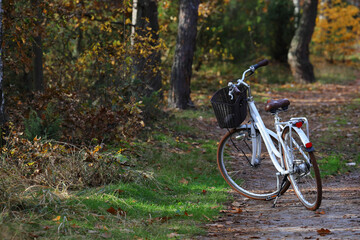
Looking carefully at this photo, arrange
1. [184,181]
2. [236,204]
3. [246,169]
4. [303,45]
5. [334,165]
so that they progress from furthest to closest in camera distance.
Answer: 1. [303,45]
2. [334,165]
3. [246,169]
4. [184,181]
5. [236,204]

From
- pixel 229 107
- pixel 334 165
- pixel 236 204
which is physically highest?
pixel 229 107

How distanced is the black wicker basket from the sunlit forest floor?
3.15 ft

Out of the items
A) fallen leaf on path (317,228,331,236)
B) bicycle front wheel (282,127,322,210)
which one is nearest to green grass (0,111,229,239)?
bicycle front wheel (282,127,322,210)

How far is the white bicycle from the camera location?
524cm

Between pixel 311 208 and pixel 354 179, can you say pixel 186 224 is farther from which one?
pixel 354 179

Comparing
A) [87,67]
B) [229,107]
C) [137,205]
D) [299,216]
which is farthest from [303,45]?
[137,205]

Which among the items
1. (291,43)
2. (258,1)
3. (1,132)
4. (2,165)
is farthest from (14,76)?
(258,1)

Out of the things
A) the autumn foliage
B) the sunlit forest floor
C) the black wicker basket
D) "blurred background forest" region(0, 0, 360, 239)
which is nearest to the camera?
the sunlit forest floor

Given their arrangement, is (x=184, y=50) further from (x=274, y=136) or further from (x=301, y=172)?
(x=301, y=172)

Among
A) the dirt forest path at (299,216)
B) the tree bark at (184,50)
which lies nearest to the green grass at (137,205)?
the dirt forest path at (299,216)

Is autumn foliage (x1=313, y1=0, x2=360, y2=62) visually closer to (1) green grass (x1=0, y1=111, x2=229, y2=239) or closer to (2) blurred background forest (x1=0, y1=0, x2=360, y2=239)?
(2) blurred background forest (x1=0, y1=0, x2=360, y2=239)

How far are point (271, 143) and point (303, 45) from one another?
12.5 metres

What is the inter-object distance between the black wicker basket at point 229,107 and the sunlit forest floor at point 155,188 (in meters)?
0.96

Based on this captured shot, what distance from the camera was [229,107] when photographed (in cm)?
570
